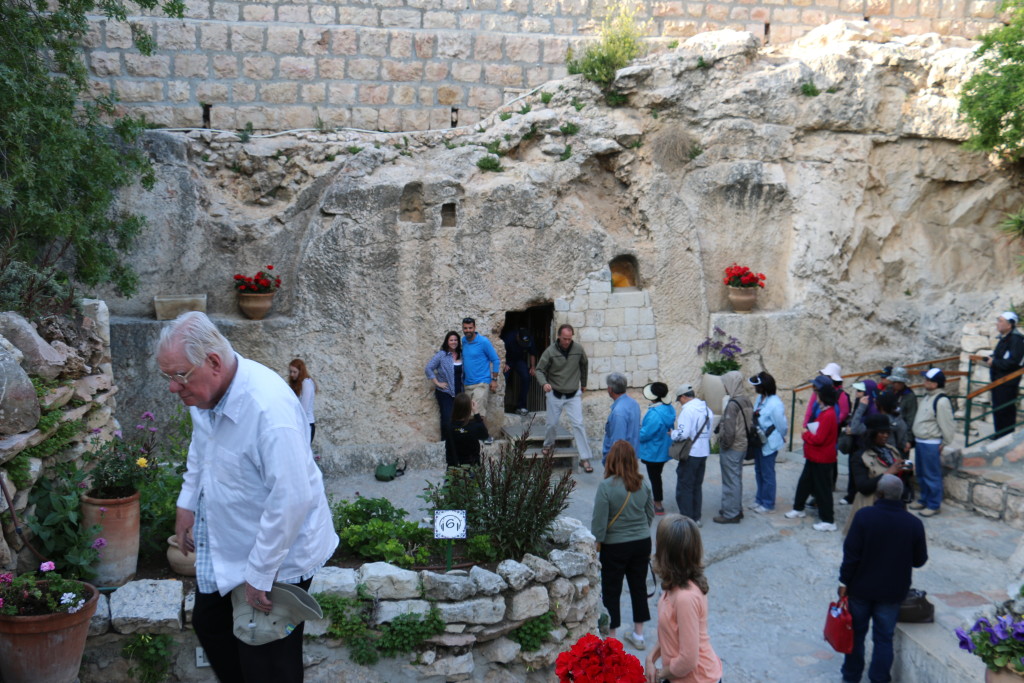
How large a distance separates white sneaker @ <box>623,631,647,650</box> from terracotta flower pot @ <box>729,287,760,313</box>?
22.0 feet

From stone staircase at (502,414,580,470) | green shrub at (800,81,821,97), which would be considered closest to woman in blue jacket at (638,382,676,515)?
stone staircase at (502,414,580,470)

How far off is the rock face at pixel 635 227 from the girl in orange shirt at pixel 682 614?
6.87 m

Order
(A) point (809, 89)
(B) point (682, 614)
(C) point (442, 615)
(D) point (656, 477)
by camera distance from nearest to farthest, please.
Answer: (B) point (682, 614), (C) point (442, 615), (D) point (656, 477), (A) point (809, 89)

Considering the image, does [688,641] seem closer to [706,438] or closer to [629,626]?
[629,626]

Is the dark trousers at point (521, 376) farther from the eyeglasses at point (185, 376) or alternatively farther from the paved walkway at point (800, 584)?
the eyeglasses at point (185, 376)

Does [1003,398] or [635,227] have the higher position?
[635,227]

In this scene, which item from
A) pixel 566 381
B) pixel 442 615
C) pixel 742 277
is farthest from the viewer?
pixel 742 277

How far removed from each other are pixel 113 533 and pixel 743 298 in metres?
9.22

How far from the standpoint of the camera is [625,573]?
6078 millimetres

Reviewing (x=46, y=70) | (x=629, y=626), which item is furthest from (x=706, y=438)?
(x=46, y=70)

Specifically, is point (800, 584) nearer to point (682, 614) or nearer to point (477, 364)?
point (682, 614)

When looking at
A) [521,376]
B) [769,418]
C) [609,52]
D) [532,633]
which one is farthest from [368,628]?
[609,52]

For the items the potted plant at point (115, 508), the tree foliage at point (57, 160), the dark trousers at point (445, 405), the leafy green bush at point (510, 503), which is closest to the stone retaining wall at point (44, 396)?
the potted plant at point (115, 508)

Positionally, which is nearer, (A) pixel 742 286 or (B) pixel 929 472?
(B) pixel 929 472
